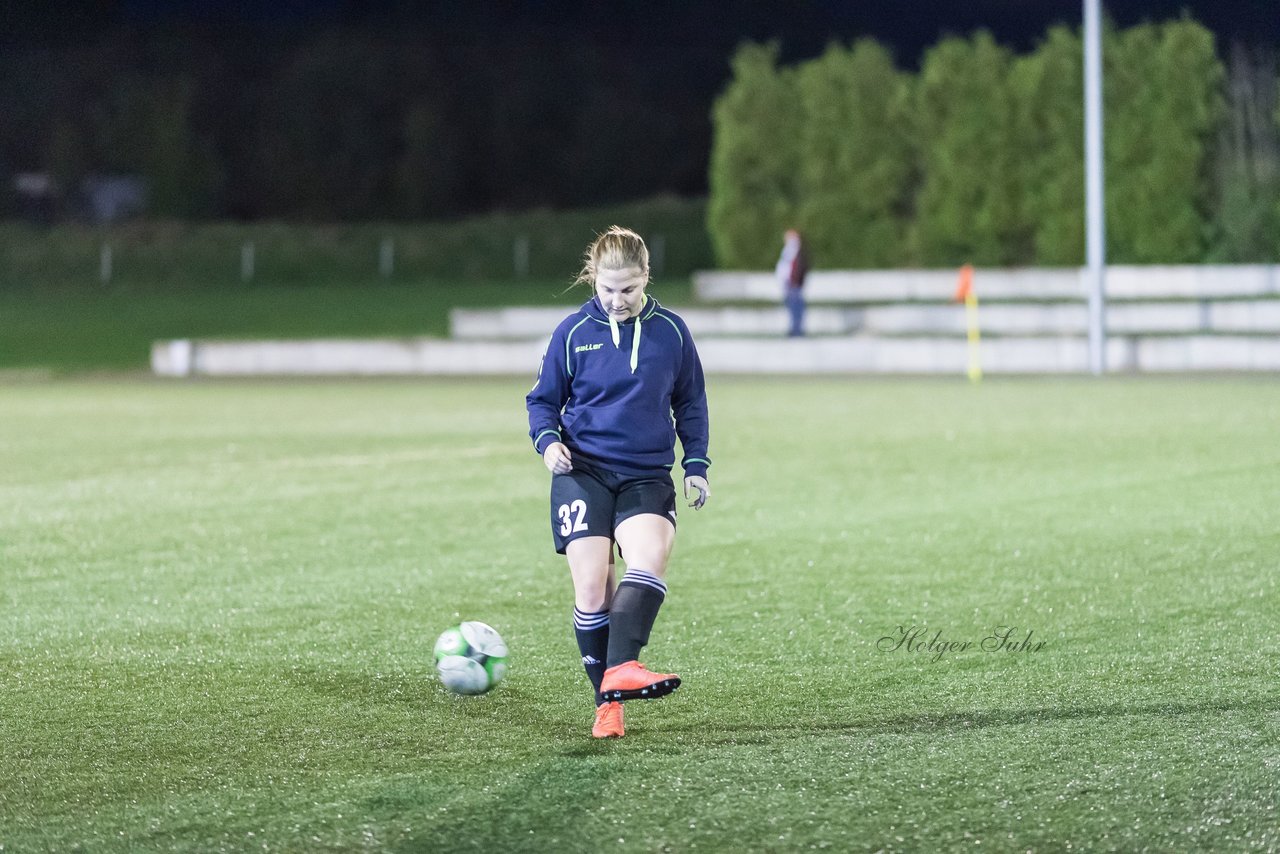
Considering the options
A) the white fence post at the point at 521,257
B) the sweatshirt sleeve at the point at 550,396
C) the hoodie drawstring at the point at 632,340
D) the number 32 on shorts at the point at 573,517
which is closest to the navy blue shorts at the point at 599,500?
the number 32 on shorts at the point at 573,517

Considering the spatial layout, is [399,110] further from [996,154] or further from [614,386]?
[614,386]

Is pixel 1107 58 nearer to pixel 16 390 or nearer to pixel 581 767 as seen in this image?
pixel 16 390

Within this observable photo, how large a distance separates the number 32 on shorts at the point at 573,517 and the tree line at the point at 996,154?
29726 millimetres

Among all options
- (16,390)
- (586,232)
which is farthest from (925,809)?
(586,232)

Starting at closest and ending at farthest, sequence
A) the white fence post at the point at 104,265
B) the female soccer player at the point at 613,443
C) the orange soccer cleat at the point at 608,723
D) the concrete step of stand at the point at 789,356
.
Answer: the orange soccer cleat at the point at 608,723
the female soccer player at the point at 613,443
the concrete step of stand at the point at 789,356
the white fence post at the point at 104,265

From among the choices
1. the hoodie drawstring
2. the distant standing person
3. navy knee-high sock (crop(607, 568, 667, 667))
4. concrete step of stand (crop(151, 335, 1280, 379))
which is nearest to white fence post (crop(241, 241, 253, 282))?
concrete step of stand (crop(151, 335, 1280, 379))

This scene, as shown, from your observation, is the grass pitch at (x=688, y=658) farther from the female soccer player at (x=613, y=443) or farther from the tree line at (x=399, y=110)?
the tree line at (x=399, y=110)

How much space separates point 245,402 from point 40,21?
1731 inches

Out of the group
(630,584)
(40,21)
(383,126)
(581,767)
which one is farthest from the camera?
(383,126)

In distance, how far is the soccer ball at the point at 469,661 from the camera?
6.43 metres

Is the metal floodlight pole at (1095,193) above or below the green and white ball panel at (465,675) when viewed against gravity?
above

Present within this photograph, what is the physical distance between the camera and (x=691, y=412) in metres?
6.25

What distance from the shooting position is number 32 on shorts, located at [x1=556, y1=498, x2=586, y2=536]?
235 inches

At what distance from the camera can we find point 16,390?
83.7ft
